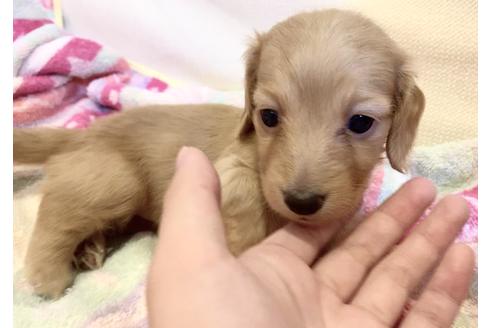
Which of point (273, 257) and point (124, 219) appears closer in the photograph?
point (273, 257)

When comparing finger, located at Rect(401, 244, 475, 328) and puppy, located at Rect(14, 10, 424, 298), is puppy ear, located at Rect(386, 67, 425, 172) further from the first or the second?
finger, located at Rect(401, 244, 475, 328)

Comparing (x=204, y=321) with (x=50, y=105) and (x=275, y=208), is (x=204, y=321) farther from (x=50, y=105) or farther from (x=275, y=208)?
(x=50, y=105)

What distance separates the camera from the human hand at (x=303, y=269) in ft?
4.23

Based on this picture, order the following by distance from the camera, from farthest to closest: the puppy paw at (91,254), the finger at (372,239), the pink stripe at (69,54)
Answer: the pink stripe at (69,54)
the puppy paw at (91,254)
the finger at (372,239)

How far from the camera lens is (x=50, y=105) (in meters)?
3.03

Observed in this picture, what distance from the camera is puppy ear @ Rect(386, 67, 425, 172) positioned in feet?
6.05

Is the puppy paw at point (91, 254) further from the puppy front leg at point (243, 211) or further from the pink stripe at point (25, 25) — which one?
the pink stripe at point (25, 25)

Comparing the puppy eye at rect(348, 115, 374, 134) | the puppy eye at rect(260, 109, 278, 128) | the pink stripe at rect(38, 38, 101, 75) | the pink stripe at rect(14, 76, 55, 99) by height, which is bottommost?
the pink stripe at rect(14, 76, 55, 99)

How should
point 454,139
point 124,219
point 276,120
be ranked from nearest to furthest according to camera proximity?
point 276,120 → point 124,219 → point 454,139

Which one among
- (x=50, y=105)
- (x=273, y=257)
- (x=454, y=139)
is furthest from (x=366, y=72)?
(x=50, y=105)

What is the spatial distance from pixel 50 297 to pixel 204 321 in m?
1.11

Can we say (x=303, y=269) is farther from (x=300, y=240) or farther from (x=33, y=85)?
(x=33, y=85)

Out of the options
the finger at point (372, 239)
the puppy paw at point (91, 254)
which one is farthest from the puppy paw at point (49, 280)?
the finger at point (372, 239)

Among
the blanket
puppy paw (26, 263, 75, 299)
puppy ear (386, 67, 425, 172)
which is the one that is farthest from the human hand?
puppy paw (26, 263, 75, 299)
